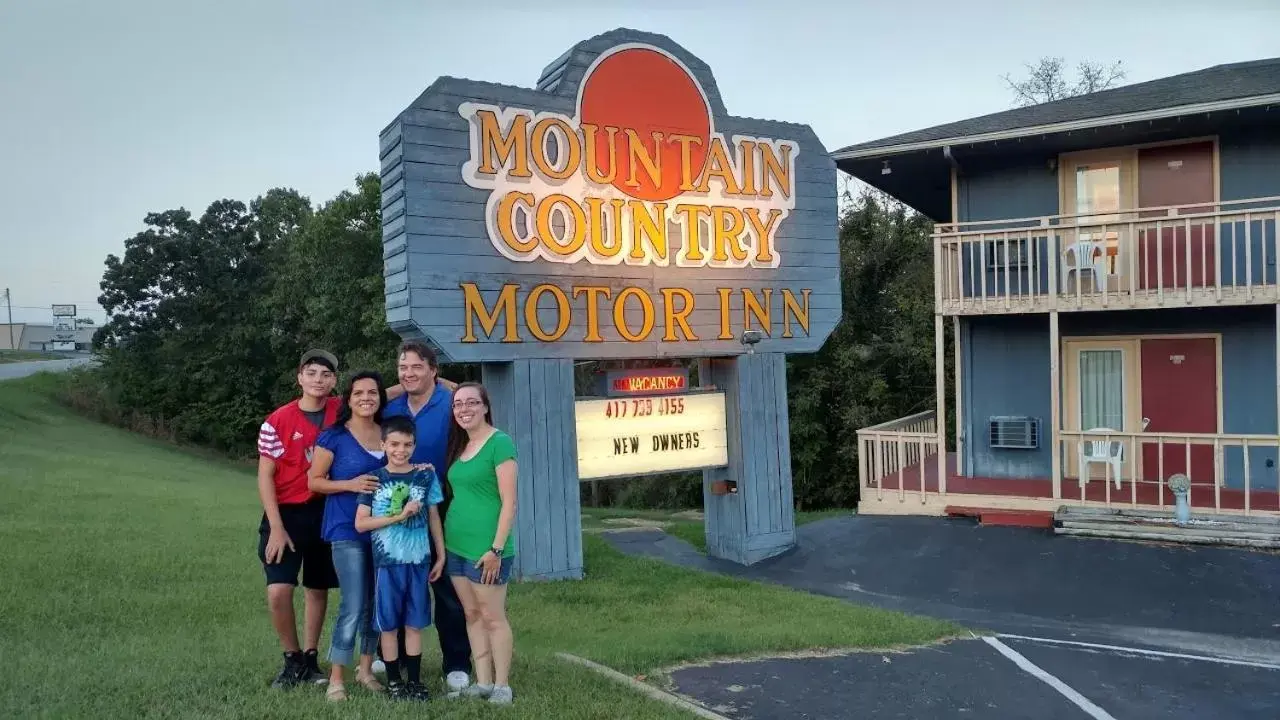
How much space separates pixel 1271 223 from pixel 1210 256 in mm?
833

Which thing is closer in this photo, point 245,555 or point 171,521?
point 245,555

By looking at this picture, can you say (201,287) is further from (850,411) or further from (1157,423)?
(1157,423)

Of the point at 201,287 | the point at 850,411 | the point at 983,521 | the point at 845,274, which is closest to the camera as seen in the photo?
the point at 983,521

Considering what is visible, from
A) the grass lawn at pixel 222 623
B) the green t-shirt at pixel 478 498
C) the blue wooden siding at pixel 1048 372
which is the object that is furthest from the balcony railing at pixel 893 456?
the green t-shirt at pixel 478 498

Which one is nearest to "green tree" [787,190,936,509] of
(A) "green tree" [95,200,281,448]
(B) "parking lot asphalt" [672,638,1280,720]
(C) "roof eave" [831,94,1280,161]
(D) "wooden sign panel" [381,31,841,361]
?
(C) "roof eave" [831,94,1280,161]

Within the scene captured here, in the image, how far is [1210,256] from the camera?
12195 mm

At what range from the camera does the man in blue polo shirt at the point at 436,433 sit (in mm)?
4793

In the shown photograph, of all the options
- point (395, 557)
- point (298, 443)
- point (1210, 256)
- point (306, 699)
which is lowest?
point (306, 699)

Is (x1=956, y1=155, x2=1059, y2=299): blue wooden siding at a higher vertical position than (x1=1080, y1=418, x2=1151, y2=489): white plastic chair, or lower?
higher

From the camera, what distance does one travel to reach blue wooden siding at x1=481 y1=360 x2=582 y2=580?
30.0 feet

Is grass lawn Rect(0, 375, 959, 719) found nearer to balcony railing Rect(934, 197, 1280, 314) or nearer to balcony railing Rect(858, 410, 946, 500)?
balcony railing Rect(858, 410, 946, 500)

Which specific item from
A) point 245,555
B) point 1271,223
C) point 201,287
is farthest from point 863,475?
point 201,287

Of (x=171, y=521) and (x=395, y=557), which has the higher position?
(x=395, y=557)

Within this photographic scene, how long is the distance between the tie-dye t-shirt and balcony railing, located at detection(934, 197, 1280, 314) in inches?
363
